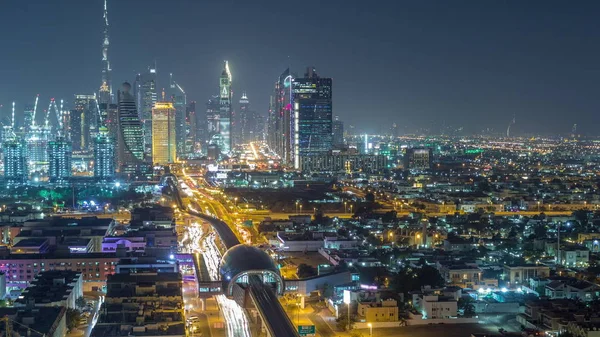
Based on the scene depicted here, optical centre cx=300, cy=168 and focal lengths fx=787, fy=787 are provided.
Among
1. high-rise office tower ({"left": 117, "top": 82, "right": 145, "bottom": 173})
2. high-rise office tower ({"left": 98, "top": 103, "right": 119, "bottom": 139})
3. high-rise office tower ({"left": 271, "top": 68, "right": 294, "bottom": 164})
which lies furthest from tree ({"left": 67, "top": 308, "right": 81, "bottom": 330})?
high-rise office tower ({"left": 271, "top": 68, "right": 294, "bottom": 164})

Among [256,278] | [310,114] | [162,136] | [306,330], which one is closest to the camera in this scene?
[306,330]

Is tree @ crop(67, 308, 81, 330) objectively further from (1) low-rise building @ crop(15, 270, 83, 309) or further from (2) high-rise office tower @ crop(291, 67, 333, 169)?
(2) high-rise office tower @ crop(291, 67, 333, 169)

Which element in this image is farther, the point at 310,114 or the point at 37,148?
the point at 37,148

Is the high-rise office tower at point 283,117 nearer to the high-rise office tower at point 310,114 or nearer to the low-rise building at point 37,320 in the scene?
the high-rise office tower at point 310,114

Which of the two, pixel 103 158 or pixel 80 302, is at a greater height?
pixel 103 158

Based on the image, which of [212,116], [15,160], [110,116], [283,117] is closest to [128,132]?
[110,116]

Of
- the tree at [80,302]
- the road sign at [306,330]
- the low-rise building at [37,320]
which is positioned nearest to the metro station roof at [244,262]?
the road sign at [306,330]

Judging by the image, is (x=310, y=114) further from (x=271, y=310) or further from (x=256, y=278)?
(x=271, y=310)
